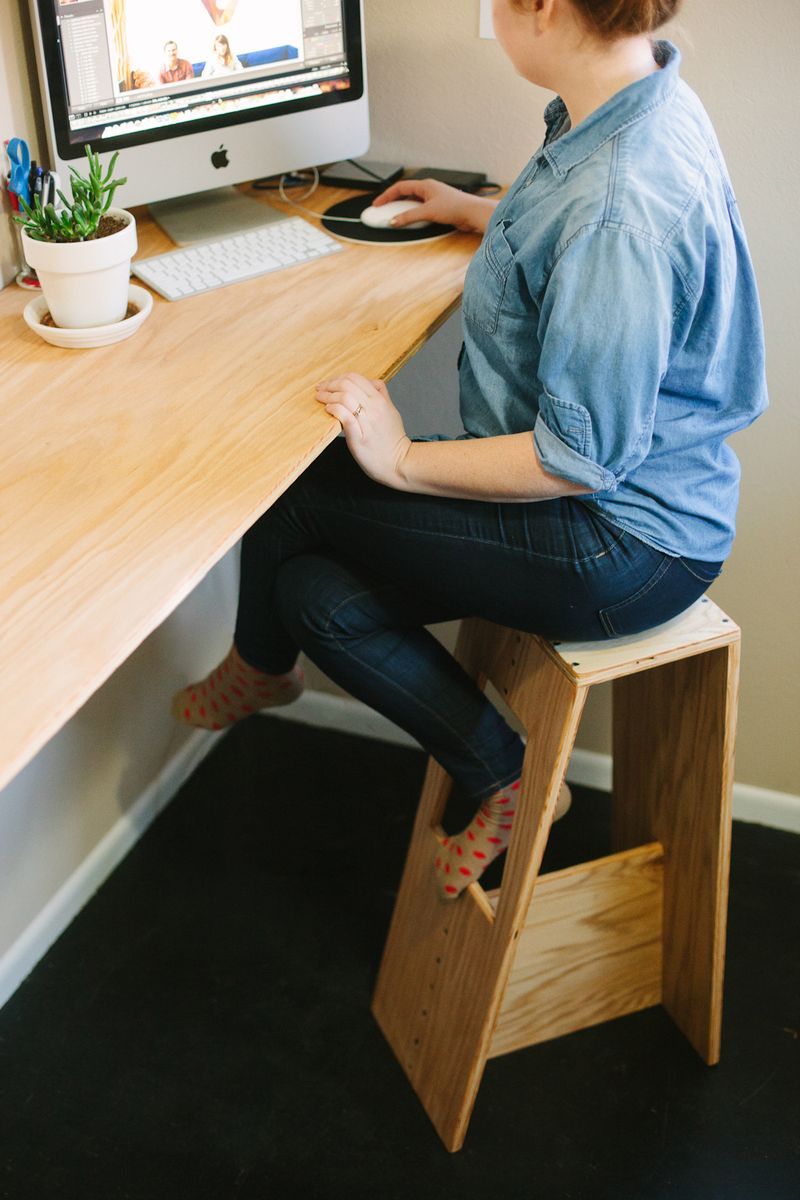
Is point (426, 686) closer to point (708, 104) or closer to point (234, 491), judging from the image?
point (234, 491)

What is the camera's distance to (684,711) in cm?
155

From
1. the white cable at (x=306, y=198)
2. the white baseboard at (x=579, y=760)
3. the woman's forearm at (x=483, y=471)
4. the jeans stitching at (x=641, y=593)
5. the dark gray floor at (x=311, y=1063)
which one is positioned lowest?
the dark gray floor at (x=311, y=1063)

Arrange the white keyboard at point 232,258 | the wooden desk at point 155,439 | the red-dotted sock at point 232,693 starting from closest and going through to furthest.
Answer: the wooden desk at point 155,439 < the white keyboard at point 232,258 < the red-dotted sock at point 232,693

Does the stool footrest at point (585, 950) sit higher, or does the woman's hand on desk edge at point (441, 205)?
the woman's hand on desk edge at point (441, 205)

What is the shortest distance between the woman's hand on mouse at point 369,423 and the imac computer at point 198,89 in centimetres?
52

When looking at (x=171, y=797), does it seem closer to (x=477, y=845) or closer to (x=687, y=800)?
(x=477, y=845)

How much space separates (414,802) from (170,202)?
1073 millimetres

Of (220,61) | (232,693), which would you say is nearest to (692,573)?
(232,693)

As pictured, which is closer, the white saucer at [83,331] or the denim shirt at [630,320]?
the denim shirt at [630,320]

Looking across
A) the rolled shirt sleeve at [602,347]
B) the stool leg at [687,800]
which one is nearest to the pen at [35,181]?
the rolled shirt sleeve at [602,347]

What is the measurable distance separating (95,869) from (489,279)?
1187 millimetres

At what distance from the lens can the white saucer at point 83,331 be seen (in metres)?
1.37

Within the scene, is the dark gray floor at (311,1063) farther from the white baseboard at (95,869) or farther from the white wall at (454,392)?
the white wall at (454,392)

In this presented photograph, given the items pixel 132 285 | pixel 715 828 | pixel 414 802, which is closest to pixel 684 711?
pixel 715 828
